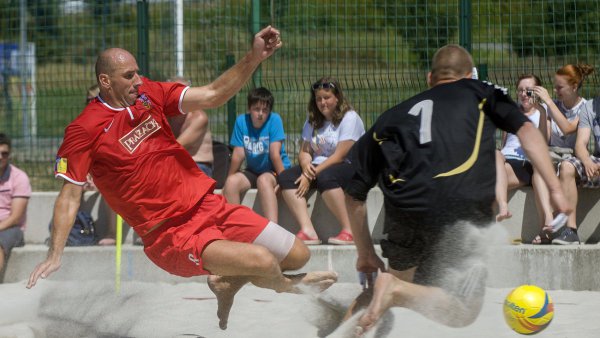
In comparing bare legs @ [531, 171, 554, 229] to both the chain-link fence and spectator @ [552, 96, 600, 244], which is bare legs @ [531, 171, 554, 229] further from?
the chain-link fence

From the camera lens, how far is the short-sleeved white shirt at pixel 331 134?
845cm

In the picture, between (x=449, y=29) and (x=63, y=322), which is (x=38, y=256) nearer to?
(x=63, y=322)

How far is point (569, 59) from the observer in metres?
8.71

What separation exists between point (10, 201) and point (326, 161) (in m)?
3.15

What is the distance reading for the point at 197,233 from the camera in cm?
561

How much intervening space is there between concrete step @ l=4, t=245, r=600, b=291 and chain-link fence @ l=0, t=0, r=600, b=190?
159 cm

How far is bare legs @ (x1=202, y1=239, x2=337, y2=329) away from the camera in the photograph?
545cm

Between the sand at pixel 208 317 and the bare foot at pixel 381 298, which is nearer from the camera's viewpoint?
the bare foot at pixel 381 298

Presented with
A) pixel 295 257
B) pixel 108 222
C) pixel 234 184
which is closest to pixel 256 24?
pixel 234 184

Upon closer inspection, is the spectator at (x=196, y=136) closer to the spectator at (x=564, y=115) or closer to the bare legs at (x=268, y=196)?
the bare legs at (x=268, y=196)

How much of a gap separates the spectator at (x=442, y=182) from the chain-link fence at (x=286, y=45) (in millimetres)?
3744

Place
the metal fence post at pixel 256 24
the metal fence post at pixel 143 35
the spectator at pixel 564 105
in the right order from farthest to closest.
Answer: the metal fence post at pixel 143 35 → the metal fence post at pixel 256 24 → the spectator at pixel 564 105

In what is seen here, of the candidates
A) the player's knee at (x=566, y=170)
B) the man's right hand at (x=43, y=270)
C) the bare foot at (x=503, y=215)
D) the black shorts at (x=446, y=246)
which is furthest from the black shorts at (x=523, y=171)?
the man's right hand at (x=43, y=270)

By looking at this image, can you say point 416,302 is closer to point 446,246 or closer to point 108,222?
point 446,246
